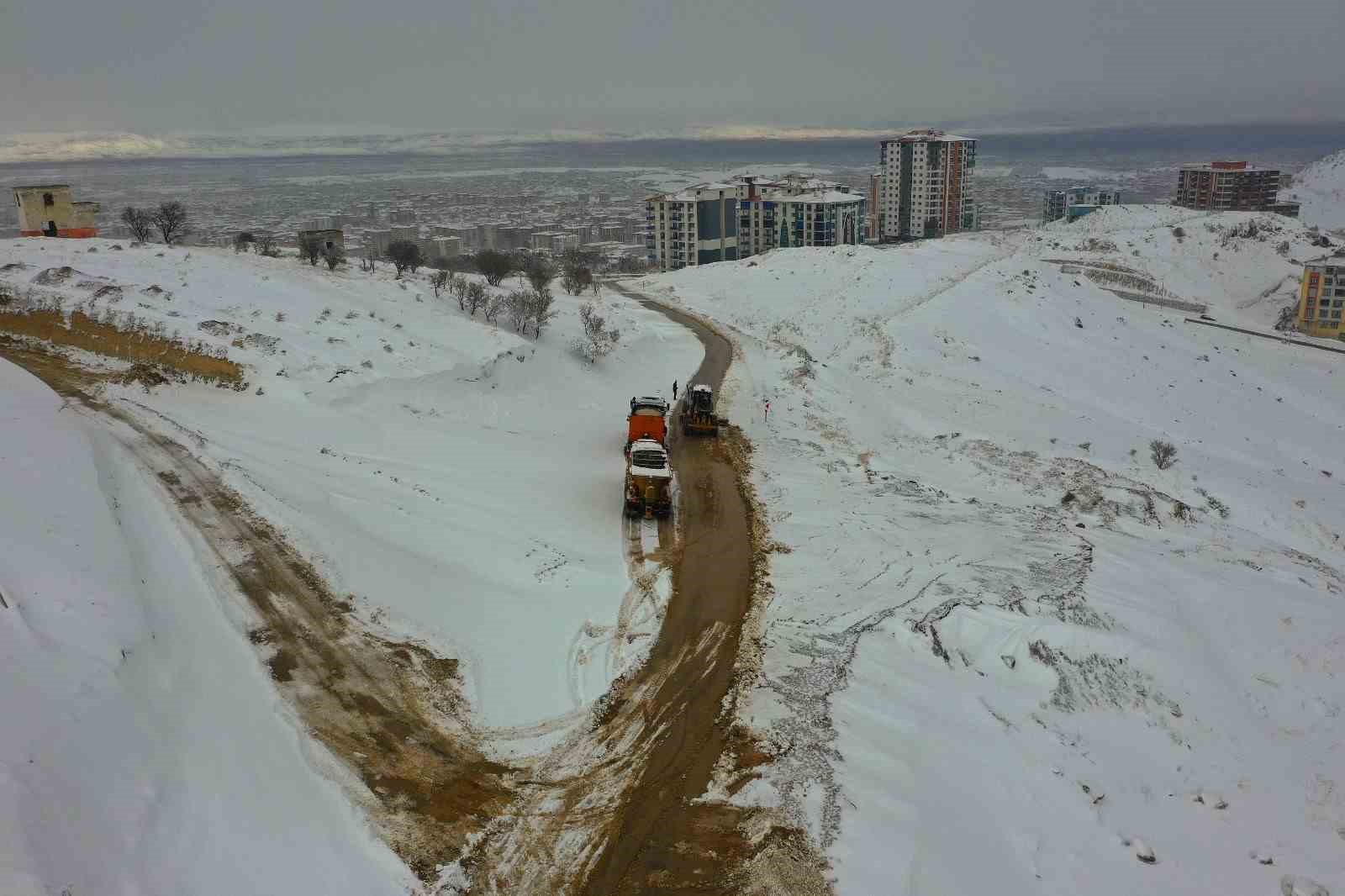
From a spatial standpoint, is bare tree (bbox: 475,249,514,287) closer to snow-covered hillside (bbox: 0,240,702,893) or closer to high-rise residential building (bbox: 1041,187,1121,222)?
snow-covered hillside (bbox: 0,240,702,893)

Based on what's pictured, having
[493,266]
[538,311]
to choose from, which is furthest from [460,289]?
[493,266]

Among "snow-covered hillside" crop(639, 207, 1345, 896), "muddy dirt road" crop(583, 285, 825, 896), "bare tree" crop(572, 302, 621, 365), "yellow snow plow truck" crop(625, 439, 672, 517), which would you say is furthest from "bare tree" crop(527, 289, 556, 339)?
"muddy dirt road" crop(583, 285, 825, 896)

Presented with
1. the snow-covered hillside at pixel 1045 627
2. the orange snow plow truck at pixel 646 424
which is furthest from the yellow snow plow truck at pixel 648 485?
the snow-covered hillside at pixel 1045 627

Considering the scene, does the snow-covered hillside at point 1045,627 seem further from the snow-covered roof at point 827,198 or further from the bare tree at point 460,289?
the snow-covered roof at point 827,198

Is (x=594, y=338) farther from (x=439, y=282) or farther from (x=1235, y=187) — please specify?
(x=1235, y=187)

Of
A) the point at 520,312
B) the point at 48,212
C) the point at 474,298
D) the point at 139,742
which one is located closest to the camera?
the point at 139,742

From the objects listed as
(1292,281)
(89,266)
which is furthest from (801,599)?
(1292,281)
